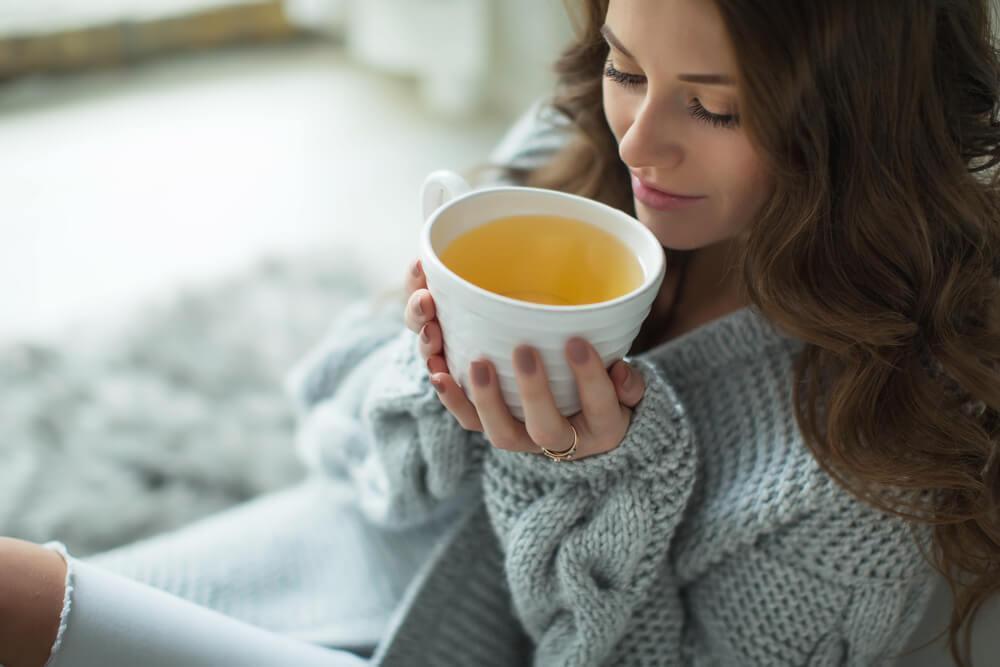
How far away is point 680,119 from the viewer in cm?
68

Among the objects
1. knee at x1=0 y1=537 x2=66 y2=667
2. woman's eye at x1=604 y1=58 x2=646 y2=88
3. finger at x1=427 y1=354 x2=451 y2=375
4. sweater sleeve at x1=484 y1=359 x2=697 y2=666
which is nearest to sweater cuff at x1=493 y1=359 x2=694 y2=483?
sweater sleeve at x1=484 y1=359 x2=697 y2=666

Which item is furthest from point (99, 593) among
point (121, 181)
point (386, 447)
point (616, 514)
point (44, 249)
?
point (121, 181)

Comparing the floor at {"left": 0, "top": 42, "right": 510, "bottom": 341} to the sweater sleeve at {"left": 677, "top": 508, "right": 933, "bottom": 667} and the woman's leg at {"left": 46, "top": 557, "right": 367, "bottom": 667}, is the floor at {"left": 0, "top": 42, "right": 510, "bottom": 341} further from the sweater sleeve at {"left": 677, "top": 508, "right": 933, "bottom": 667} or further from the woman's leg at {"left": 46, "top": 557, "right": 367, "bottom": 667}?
the sweater sleeve at {"left": 677, "top": 508, "right": 933, "bottom": 667}

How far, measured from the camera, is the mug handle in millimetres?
676

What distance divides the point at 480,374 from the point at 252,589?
416 millimetres

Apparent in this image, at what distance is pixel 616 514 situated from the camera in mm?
742

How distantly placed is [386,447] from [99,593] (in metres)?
0.26

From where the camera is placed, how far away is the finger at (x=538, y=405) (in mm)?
585

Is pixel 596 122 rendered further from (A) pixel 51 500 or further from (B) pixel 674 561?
(A) pixel 51 500

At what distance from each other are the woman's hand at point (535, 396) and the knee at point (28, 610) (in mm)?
326

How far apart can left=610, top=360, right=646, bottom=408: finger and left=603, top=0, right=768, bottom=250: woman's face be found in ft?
0.44

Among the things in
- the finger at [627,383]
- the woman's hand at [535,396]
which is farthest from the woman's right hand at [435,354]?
the finger at [627,383]

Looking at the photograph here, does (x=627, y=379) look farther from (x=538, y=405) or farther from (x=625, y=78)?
(x=625, y=78)

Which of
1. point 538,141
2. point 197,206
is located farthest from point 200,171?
point 538,141
